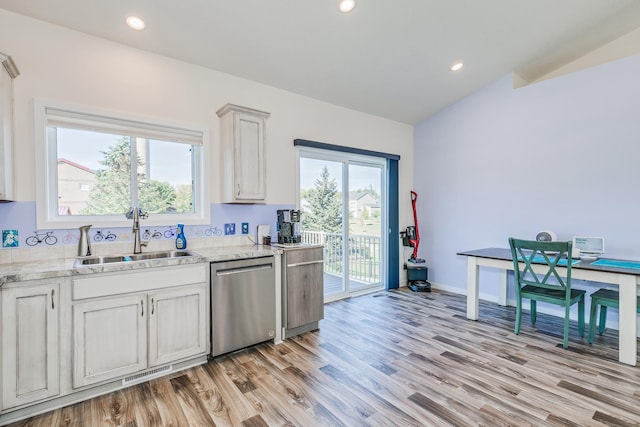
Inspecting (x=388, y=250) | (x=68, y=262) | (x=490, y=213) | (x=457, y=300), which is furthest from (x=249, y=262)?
(x=490, y=213)

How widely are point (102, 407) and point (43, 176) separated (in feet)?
6.10

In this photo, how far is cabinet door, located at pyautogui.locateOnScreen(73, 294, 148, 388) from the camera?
2086 mm

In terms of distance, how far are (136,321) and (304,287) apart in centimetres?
158

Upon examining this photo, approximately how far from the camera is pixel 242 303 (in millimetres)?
2801

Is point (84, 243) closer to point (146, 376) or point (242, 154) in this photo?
point (146, 376)

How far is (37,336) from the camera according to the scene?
197cm

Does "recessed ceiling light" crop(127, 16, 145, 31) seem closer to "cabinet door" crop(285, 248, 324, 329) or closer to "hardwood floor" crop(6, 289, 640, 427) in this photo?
"cabinet door" crop(285, 248, 324, 329)

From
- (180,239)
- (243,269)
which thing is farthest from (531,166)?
(180,239)

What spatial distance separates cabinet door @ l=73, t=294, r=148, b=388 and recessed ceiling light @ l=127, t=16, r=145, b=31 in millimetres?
2262

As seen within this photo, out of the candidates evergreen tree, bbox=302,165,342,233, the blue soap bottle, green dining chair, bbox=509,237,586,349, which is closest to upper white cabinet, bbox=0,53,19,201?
the blue soap bottle

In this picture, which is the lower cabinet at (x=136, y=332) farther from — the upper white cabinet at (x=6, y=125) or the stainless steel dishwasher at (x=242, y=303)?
the upper white cabinet at (x=6, y=125)

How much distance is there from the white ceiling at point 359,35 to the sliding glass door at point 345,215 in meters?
1.00

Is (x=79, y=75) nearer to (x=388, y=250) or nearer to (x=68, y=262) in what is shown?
(x=68, y=262)

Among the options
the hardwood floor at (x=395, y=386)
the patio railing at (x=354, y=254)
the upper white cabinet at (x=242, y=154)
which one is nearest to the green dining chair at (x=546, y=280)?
the hardwood floor at (x=395, y=386)
